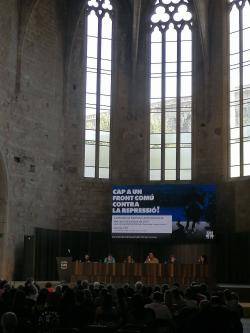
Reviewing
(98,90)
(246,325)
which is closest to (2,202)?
(98,90)

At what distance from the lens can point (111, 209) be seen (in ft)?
75.7

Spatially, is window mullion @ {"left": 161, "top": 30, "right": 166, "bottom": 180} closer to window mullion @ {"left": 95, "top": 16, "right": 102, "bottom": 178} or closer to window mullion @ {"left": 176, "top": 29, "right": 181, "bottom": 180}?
window mullion @ {"left": 176, "top": 29, "right": 181, "bottom": 180}

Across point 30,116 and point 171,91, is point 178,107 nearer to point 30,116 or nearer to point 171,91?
point 171,91

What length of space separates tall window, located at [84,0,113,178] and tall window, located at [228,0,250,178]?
4.68 metres

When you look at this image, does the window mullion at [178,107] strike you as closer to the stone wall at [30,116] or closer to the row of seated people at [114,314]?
the stone wall at [30,116]

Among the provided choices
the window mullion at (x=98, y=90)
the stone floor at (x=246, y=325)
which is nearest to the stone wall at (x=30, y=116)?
the window mullion at (x=98, y=90)

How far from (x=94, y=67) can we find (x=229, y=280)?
9.43 m

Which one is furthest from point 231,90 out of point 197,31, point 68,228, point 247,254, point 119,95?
point 68,228

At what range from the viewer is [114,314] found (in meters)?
7.85

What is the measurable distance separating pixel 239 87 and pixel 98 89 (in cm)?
532

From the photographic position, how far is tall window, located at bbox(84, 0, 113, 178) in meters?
23.4

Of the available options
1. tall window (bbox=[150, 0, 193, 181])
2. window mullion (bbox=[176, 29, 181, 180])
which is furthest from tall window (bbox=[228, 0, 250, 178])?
window mullion (bbox=[176, 29, 181, 180])

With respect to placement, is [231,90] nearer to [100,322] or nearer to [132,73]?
[132,73]

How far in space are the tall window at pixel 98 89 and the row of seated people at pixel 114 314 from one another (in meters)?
14.0
